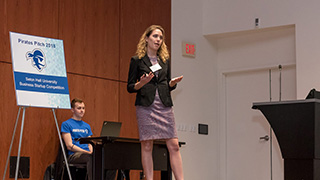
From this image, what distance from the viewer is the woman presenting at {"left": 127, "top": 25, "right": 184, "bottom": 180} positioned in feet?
13.9

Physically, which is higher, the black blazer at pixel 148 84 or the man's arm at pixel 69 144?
the black blazer at pixel 148 84

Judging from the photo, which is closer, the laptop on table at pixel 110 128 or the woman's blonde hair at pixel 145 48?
the woman's blonde hair at pixel 145 48

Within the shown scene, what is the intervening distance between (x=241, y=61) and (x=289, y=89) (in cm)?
92

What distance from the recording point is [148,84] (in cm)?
430

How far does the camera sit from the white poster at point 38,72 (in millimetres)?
4699

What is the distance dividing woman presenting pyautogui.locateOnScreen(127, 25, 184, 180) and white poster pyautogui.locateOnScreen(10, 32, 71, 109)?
926mm

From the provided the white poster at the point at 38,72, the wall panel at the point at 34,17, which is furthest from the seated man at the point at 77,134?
the wall panel at the point at 34,17

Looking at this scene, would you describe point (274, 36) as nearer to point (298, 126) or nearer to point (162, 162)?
point (162, 162)

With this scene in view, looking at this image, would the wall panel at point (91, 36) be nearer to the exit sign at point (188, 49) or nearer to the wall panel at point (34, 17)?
the wall panel at point (34, 17)

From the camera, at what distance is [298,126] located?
4.14m

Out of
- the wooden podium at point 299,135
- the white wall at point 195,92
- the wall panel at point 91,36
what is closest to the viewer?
the wooden podium at point 299,135

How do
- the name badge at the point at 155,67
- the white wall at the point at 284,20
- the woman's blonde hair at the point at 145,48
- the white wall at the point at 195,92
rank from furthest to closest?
the white wall at the point at 195,92 → the white wall at the point at 284,20 → the woman's blonde hair at the point at 145,48 → the name badge at the point at 155,67

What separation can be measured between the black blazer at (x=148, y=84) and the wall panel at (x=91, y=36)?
221cm

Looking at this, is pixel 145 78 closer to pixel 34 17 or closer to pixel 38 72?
pixel 38 72
